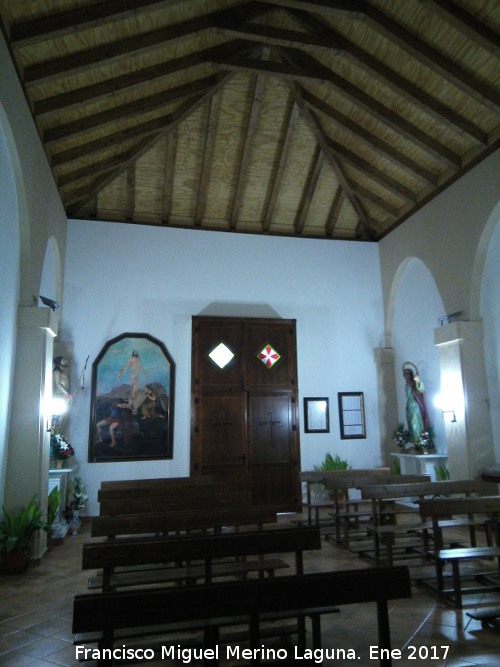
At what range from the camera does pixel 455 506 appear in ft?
15.1

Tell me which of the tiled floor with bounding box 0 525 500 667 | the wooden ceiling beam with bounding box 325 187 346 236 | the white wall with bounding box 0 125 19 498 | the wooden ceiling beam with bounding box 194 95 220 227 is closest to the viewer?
the tiled floor with bounding box 0 525 500 667

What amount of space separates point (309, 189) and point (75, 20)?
550 cm

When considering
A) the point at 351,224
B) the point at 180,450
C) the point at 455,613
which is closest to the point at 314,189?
the point at 351,224

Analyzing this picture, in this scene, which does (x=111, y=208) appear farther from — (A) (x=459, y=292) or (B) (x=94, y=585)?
(B) (x=94, y=585)

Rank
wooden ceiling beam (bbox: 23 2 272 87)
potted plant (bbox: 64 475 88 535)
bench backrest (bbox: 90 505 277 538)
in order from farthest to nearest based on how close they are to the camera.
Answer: potted plant (bbox: 64 475 88 535) < wooden ceiling beam (bbox: 23 2 272 87) < bench backrest (bbox: 90 505 277 538)

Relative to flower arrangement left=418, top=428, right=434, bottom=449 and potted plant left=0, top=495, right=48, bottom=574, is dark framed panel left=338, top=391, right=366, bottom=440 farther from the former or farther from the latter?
potted plant left=0, top=495, right=48, bottom=574

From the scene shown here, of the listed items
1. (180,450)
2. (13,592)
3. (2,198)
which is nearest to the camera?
(13,592)

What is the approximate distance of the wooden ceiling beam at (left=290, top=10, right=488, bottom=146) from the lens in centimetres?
697

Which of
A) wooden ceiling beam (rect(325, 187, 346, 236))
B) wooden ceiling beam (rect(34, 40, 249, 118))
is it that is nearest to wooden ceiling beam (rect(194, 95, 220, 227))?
wooden ceiling beam (rect(34, 40, 249, 118))

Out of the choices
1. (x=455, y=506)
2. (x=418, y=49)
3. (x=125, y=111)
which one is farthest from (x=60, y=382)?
(x=418, y=49)

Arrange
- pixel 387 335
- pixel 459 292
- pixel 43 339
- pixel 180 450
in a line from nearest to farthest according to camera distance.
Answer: pixel 43 339 < pixel 459 292 < pixel 180 450 < pixel 387 335

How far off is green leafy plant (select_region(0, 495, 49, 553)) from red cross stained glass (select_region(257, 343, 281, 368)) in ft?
16.8

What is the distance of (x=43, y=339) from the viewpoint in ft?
20.8

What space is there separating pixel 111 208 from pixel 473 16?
6.75m
